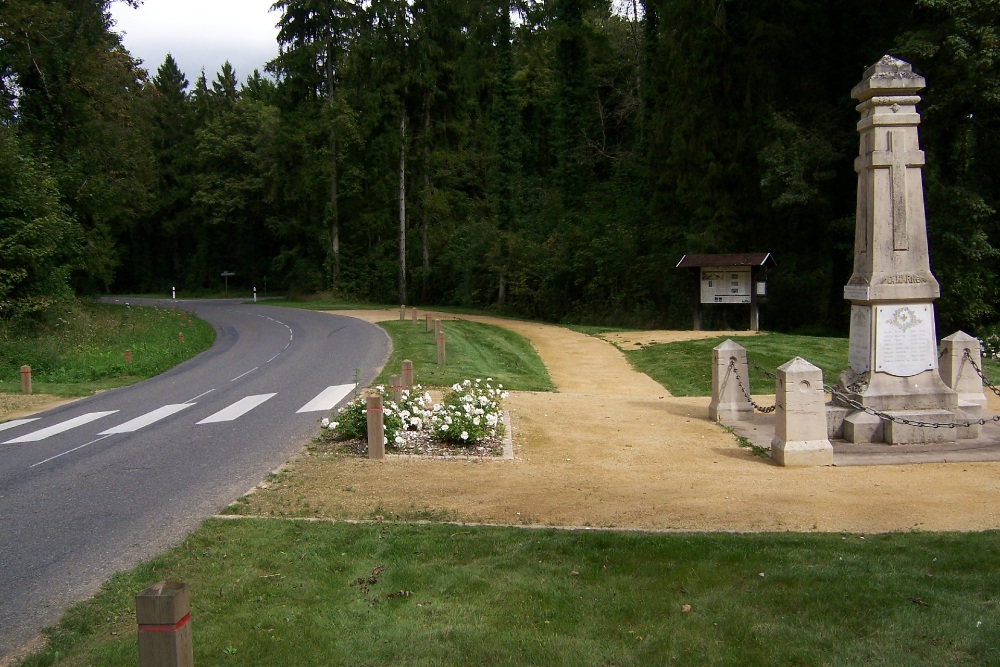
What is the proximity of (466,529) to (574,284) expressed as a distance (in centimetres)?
3188

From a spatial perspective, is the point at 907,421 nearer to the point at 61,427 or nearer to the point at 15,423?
the point at 61,427

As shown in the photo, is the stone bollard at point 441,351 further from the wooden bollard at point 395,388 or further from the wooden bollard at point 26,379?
the wooden bollard at point 26,379

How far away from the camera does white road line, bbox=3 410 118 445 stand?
13.4m

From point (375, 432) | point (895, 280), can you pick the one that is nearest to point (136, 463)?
point (375, 432)

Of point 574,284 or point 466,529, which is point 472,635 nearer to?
point 466,529

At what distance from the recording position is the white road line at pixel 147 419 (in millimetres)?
13758

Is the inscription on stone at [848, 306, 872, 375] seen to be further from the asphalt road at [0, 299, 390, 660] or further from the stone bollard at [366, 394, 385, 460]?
the asphalt road at [0, 299, 390, 660]

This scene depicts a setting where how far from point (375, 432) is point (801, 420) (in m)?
5.75

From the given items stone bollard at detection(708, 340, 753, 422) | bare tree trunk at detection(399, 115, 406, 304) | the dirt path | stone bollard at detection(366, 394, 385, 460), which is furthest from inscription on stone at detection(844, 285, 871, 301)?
bare tree trunk at detection(399, 115, 406, 304)

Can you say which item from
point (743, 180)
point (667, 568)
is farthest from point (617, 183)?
point (667, 568)

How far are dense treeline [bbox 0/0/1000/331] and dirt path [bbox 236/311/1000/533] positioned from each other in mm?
17314

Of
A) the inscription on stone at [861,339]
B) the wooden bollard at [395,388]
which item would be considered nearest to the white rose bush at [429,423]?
the wooden bollard at [395,388]

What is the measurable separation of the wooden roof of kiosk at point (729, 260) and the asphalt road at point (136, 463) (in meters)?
11.8

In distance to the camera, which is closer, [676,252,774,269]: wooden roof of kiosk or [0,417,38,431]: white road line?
[0,417,38,431]: white road line
